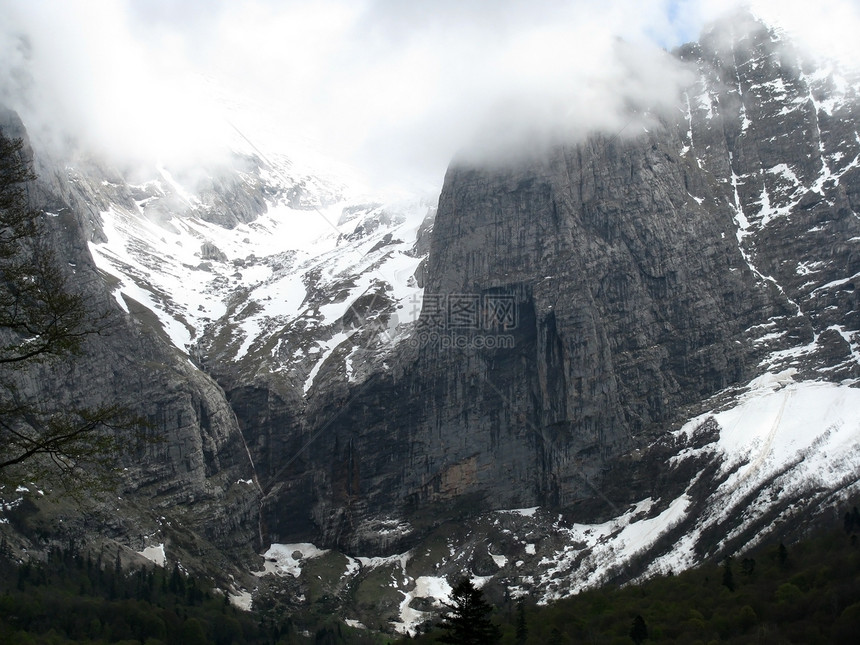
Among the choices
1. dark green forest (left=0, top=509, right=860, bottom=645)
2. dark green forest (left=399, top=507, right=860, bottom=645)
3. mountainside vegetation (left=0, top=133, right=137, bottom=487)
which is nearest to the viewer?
mountainside vegetation (left=0, top=133, right=137, bottom=487)

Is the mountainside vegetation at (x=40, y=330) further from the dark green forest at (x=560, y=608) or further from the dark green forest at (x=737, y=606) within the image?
the dark green forest at (x=737, y=606)

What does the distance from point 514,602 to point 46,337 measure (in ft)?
578

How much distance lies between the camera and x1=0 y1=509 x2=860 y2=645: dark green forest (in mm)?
111188

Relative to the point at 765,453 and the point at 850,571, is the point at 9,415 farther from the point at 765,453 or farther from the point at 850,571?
the point at 765,453

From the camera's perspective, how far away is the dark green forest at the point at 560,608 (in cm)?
11119

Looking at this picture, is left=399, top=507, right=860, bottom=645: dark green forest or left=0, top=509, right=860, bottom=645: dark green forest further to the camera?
left=0, top=509, right=860, bottom=645: dark green forest

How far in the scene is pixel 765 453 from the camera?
200m

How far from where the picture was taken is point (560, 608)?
149125mm

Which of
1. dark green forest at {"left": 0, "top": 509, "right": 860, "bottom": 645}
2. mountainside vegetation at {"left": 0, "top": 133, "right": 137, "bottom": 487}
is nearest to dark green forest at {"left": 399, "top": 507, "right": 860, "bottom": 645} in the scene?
dark green forest at {"left": 0, "top": 509, "right": 860, "bottom": 645}

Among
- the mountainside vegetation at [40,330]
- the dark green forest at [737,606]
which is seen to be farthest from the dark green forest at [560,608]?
the mountainside vegetation at [40,330]

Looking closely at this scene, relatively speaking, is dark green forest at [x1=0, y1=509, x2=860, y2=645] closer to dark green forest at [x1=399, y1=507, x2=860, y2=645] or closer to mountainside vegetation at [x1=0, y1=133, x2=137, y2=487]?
dark green forest at [x1=399, y1=507, x2=860, y2=645]

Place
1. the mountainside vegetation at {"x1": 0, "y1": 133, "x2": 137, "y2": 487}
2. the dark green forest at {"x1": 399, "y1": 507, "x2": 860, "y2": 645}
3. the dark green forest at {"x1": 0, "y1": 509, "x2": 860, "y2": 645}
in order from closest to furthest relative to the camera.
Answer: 1. the mountainside vegetation at {"x1": 0, "y1": 133, "x2": 137, "y2": 487}
2. the dark green forest at {"x1": 399, "y1": 507, "x2": 860, "y2": 645}
3. the dark green forest at {"x1": 0, "y1": 509, "x2": 860, "y2": 645}

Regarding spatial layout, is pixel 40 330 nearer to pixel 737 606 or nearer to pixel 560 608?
pixel 737 606

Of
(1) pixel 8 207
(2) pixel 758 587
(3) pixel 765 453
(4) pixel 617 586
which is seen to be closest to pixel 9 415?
(1) pixel 8 207
